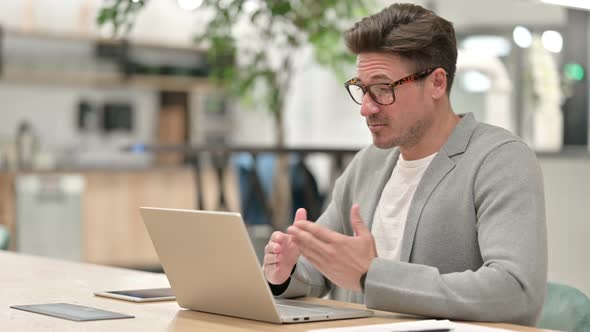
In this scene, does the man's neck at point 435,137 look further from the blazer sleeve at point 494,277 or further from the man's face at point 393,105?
the blazer sleeve at point 494,277

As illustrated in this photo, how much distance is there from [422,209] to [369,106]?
0.84 feet

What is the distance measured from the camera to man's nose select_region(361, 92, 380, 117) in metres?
2.23

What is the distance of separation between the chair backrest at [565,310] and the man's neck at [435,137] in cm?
41

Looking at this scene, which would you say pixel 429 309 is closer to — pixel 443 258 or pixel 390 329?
pixel 390 329

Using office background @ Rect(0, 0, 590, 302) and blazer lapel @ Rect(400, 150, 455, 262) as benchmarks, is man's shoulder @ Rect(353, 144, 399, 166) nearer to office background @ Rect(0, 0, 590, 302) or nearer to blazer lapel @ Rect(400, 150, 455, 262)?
blazer lapel @ Rect(400, 150, 455, 262)

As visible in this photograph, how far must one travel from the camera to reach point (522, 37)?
6738mm

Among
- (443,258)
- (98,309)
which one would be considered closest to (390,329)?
(443,258)

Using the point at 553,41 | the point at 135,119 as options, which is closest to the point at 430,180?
the point at 553,41

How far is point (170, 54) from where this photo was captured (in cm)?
970

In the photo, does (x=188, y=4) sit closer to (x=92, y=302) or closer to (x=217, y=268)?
(x=92, y=302)

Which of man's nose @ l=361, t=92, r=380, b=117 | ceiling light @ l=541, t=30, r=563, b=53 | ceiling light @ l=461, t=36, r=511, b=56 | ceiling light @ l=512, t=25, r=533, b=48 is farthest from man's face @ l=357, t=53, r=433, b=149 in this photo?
ceiling light @ l=461, t=36, r=511, b=56

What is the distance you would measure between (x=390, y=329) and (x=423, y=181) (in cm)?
59

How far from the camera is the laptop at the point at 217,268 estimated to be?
1.80 meters

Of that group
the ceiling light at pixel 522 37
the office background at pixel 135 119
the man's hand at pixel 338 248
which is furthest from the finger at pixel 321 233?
the ceiling light at pixel 522 37
